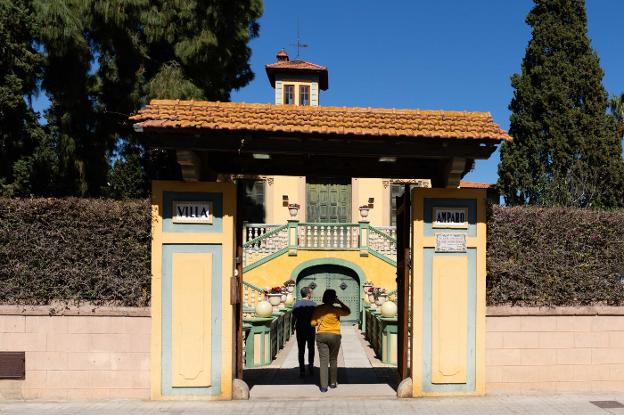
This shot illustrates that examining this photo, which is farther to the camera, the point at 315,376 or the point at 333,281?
the point at 333,281

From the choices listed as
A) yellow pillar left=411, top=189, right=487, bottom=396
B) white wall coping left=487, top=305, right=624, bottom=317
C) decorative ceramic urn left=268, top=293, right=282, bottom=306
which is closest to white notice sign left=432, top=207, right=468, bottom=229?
yellow pillar left=411, top=189, right=487, bottom=396

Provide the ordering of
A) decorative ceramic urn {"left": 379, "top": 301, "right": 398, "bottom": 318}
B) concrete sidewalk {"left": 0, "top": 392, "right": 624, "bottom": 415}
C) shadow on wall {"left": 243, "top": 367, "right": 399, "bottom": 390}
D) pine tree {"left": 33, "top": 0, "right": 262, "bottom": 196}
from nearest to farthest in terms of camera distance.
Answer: concrete sidewalk {"left": 0, "top": 392, "right": 624, "bottom": 415} → shadow on wall {"left": 243, "top": 367, "right": 399, "bottom": 390} → decorative ceramic urn {"left": 379, "top": 301, "right": 398, "bottom": 318} → pine tree {"left": 33, "top": 0, "right": 262, "bottom": 196}

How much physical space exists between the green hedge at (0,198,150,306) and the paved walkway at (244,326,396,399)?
247cm

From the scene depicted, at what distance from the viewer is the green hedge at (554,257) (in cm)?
772

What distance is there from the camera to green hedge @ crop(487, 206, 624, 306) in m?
7.72

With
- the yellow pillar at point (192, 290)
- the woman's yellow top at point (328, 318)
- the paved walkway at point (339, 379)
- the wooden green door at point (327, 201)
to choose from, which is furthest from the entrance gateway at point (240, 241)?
the wooden green door at point (327, 201)

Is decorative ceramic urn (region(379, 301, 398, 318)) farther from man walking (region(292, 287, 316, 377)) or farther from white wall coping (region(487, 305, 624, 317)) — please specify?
white wall coping (region(487, 305, 624, 317))

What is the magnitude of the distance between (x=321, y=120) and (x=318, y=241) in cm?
1081

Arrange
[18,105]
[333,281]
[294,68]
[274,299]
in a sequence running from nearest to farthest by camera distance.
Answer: [18,105]
[274,299]
[333,281]
[294,68]

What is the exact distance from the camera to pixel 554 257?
784 cm

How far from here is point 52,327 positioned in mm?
7285

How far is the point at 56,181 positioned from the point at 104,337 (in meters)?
7.65

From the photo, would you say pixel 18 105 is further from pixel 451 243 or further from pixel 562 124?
pixel 562 124

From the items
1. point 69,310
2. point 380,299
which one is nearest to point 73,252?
point 69,310
